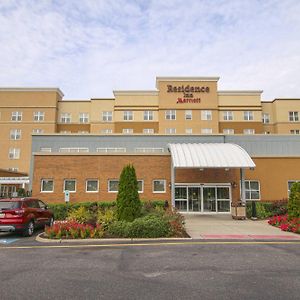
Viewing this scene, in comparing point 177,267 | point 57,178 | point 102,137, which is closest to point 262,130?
point 102,137

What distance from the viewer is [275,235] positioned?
15.0m

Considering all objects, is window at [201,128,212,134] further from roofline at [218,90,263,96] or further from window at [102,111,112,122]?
window at [102,111,112,122]

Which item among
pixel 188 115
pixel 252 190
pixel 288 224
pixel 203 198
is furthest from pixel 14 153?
pixel 288 224

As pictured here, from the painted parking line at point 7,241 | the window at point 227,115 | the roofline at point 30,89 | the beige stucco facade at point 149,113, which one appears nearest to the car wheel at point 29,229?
the painted parking line at point 7,241

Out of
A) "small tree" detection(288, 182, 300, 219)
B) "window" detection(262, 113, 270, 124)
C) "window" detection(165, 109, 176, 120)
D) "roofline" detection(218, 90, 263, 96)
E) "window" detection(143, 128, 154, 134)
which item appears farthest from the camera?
"window" detection(262, 113, 270, 124)

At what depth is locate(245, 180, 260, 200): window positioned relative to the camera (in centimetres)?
2619

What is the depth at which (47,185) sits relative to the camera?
2512 centimetres

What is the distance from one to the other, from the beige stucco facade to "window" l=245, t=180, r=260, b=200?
24.3 meters

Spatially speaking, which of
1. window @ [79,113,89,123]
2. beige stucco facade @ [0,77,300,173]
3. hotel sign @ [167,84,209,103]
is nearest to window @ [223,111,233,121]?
beige stucco facade @ [0,77,300,173]

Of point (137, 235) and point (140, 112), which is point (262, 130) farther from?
point (137, 235)

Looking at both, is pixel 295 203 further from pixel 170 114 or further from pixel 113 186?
pixel 170 114

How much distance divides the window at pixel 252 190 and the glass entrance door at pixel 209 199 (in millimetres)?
2889

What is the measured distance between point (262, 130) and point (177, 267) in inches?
1897

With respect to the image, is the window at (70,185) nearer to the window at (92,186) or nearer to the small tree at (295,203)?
the window at (92,186)
